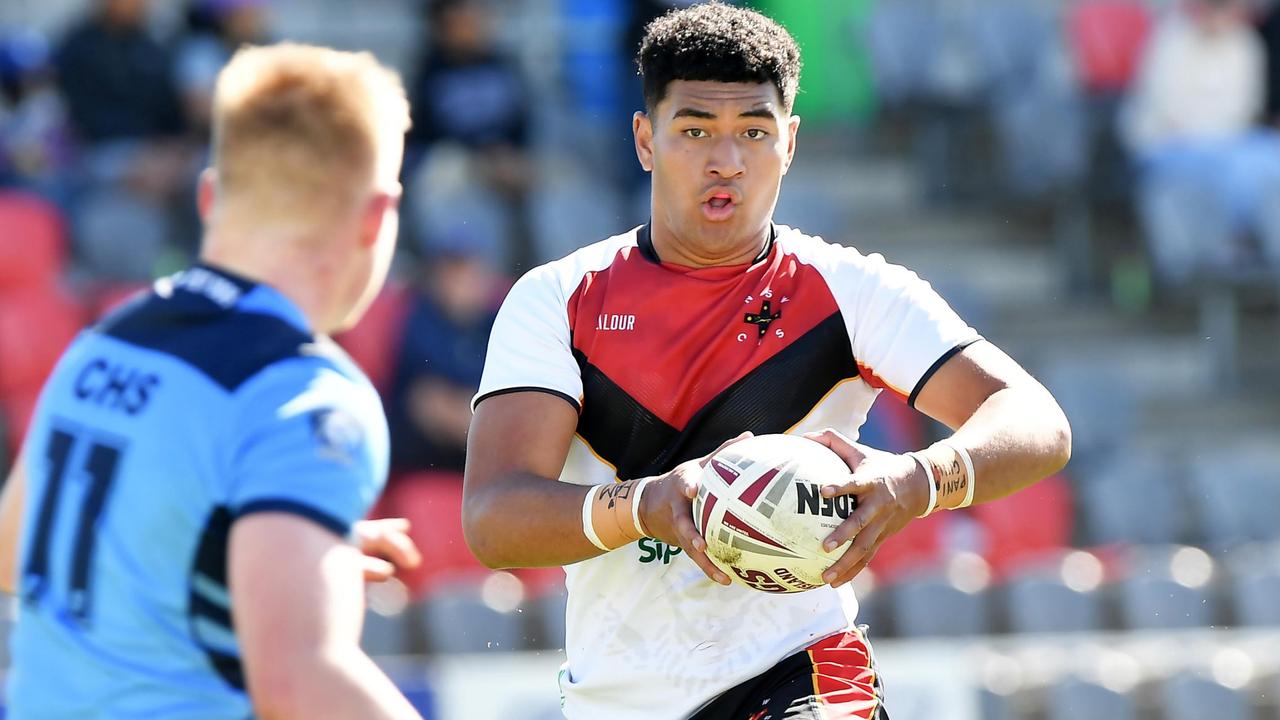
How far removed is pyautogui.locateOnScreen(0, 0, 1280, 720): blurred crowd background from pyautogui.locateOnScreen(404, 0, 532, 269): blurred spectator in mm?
21

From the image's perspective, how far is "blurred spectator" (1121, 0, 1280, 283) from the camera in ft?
41.4

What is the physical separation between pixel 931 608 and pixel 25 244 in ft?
18.3

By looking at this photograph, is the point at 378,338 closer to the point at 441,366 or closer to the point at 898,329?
the point at 441,366

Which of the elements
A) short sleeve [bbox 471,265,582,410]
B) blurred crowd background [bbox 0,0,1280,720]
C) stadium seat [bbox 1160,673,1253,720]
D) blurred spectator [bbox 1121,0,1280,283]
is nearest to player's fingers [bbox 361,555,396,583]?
short sleeve [bbox 471,265,582,410]

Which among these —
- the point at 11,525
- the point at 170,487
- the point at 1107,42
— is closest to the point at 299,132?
the point at 170,487

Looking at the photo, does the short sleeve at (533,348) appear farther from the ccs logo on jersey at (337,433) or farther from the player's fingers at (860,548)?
the ccs logo on jersey at (337,433)

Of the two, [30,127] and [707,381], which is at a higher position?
[30,127]

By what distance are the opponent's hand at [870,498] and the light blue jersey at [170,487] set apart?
3.55 feet

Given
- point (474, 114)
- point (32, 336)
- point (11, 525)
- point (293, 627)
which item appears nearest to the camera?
point (293, 627)

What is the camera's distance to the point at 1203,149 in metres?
12.7

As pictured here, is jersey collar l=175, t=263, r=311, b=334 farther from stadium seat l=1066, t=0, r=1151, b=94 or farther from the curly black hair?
stadium seat l=1066, t=0, r=1151, b=94

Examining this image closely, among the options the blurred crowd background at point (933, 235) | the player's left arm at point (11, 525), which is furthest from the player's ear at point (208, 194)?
the blurred crowd background at point (933, 235)

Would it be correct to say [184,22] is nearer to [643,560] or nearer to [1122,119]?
[1122,119]

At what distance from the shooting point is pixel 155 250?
37.1 ft
